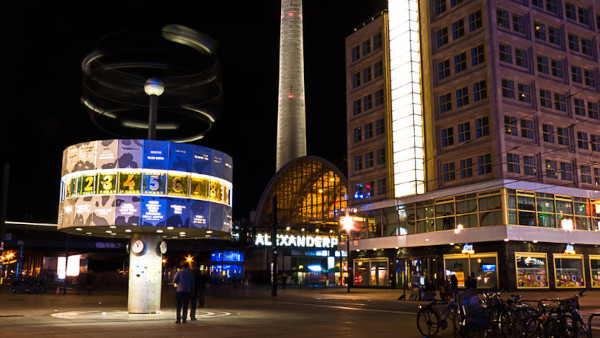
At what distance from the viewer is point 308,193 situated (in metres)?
92.3

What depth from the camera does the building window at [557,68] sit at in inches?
2101

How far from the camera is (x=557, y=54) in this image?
5350 cm

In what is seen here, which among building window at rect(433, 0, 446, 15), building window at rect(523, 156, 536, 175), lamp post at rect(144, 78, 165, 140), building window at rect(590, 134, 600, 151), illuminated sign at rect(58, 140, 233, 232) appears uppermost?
building window at rect(433, 0, 446, 15)

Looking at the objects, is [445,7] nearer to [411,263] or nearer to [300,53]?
[411,263]

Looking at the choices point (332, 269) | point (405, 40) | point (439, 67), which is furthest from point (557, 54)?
point (332, 269)

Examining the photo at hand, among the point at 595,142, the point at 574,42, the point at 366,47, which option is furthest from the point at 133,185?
the point at 574,42

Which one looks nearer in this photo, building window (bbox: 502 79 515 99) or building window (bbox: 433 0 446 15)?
building window (bbox: 502 79 515 99)

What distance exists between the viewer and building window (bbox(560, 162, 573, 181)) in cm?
5153

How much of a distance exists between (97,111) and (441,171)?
3624 centimetres

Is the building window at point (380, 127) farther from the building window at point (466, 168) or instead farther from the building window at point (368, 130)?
the building window at point (466, 168)

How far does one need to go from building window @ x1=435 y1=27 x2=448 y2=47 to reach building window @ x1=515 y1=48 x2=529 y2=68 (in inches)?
285

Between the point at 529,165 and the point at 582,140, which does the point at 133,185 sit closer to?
the point at 529,165

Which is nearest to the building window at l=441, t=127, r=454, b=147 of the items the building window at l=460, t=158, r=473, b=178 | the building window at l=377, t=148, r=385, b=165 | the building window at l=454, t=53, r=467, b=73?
the building window at l=460, t=158, r=473, b=178

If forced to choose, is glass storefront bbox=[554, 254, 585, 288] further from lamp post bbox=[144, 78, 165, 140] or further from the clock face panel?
lamp post bbox=[144, 78, 165, 140]
